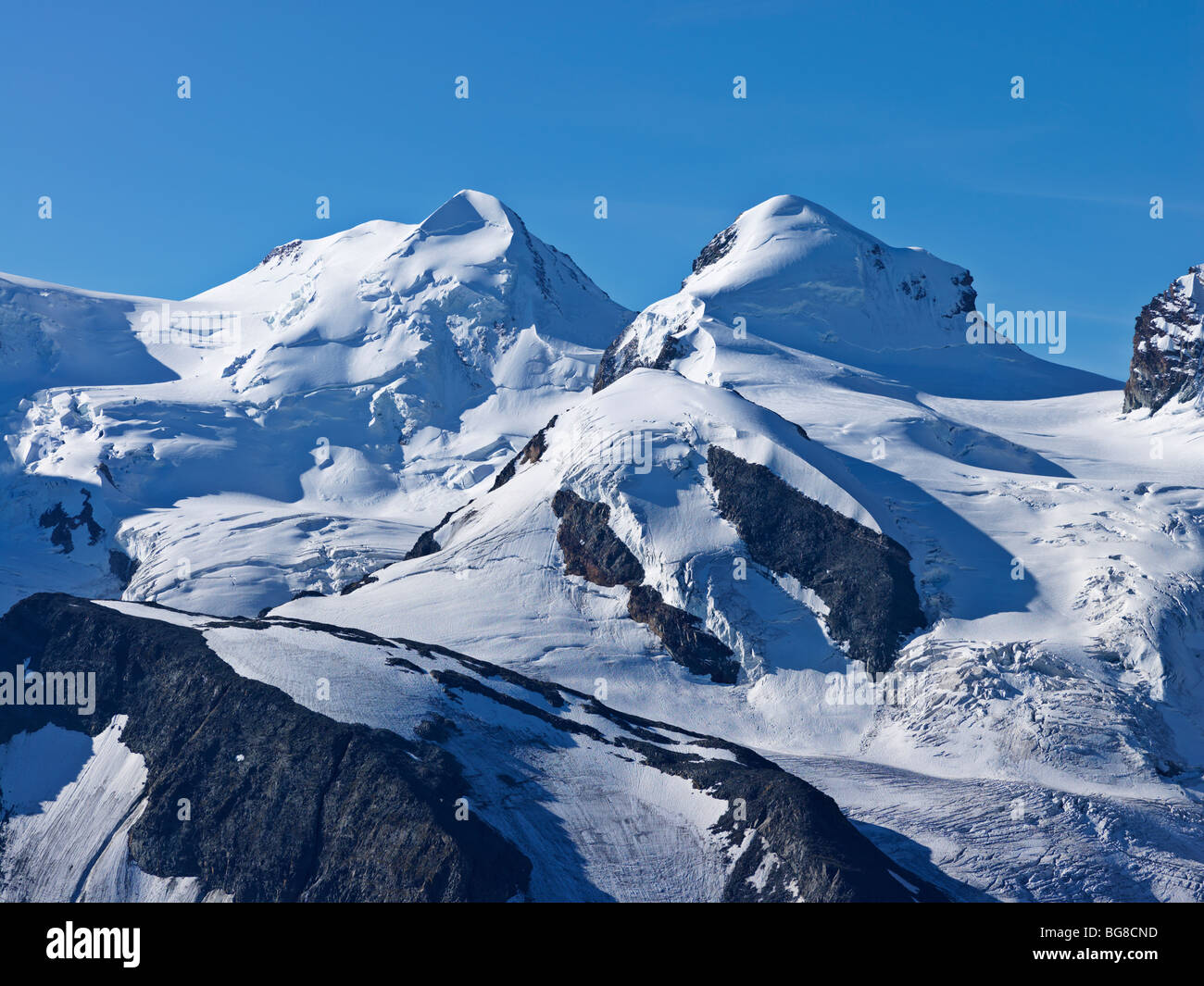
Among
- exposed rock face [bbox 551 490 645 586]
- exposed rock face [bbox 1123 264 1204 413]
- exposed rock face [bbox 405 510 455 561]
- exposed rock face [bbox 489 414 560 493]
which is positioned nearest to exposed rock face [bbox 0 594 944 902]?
exposed rock face [bbox 551 490 645 586]

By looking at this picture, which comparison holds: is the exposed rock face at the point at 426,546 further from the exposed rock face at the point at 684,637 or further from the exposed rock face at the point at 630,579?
the exposed rock face at the point at 684,637

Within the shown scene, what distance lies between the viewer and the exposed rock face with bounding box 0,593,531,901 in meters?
92.2

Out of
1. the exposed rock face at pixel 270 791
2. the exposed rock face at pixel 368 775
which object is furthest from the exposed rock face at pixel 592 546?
the exposed rock face at pixel 270 791

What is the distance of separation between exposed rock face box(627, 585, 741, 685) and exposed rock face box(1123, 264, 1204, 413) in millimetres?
85422

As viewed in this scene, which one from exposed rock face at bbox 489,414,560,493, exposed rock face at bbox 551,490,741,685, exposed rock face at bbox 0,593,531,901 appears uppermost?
exposed rock face at bbox 489,414,560,493

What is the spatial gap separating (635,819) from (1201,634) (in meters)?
58.2

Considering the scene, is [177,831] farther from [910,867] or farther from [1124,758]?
[1124,758]

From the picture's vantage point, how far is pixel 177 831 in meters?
98.4

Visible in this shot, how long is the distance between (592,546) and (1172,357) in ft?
283

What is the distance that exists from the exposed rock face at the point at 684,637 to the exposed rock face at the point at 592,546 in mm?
2798

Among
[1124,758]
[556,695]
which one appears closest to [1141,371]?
[1124,758]

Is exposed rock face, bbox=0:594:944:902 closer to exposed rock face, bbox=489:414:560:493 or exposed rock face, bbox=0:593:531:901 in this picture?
exposed rock face, bbox=0:593:531:901

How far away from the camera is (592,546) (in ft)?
470
